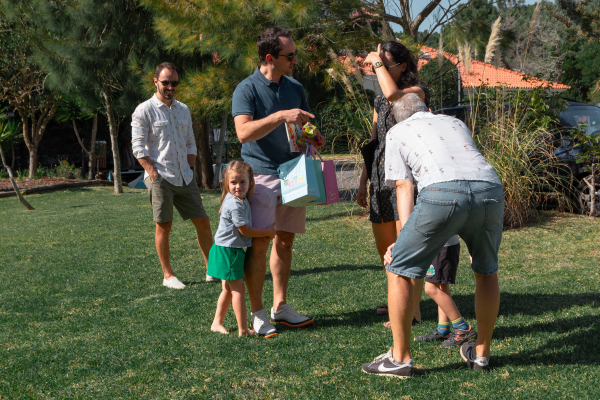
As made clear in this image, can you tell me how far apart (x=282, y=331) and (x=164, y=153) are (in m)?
2.13

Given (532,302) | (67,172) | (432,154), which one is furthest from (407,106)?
(67,172)

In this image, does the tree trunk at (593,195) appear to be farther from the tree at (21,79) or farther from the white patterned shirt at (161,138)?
the tree at (21,79)

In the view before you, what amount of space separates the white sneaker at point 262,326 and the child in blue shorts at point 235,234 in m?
0.06

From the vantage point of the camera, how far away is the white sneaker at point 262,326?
3.53m

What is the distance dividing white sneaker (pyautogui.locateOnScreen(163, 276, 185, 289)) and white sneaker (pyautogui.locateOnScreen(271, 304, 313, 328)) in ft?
4.42

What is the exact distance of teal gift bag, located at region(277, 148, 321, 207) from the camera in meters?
3.29

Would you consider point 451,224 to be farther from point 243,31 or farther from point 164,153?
point 243,31

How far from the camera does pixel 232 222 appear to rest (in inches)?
139

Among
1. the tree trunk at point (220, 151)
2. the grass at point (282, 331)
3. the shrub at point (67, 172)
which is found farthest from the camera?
the shrub at point (67, 172)

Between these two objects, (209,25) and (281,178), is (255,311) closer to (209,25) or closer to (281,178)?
(281,178)

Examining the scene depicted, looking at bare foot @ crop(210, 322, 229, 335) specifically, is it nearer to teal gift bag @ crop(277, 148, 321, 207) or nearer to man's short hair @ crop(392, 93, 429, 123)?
teal gift bag @ crop(277, 148, 321, 207)

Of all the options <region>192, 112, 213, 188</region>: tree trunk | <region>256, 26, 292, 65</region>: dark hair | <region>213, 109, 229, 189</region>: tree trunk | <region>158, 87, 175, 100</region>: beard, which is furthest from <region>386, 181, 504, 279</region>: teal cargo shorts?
<region>192, 112, 213, 188</region>: tree trunk

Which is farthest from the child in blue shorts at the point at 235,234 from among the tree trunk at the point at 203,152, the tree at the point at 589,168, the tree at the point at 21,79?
the tree at the point at 21,79

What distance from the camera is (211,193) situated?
1378 cm
